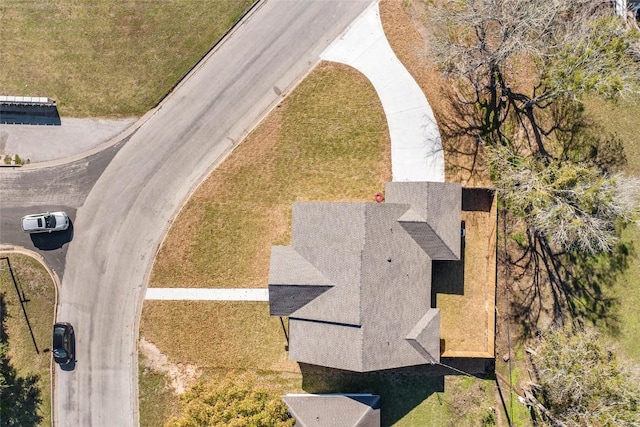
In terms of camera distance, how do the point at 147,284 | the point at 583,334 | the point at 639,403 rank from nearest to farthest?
1. the point at 639,403
2. the point at 583,334
3. the point at 147,284

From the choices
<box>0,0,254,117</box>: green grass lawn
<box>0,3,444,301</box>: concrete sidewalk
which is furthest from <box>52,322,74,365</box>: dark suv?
<box>0,0,254,117</box>: green grass lawn

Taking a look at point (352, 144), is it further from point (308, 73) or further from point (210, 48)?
point (210, 48)

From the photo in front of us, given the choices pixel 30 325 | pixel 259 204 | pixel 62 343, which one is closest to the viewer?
pixel 62 343

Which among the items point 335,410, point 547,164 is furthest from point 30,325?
point 547,164

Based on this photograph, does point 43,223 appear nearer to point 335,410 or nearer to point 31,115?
point 31,115

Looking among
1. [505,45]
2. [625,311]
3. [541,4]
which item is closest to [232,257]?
[505,45]

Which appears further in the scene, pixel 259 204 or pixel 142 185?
pixel 142 185

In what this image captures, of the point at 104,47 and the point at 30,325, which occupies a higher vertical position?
the point at 104,47
